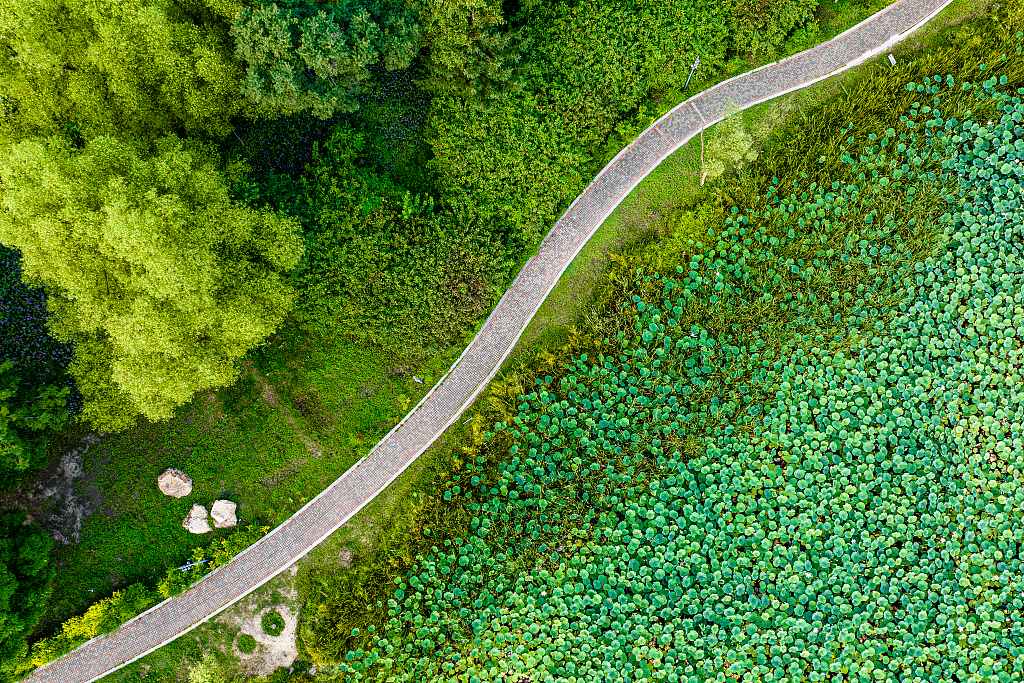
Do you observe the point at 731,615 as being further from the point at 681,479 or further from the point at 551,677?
the point at 551,677

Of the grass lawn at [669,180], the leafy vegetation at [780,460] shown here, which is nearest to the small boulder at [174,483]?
the leafy vegetation at [780,460]

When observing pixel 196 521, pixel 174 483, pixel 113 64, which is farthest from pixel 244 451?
pixel 113 64

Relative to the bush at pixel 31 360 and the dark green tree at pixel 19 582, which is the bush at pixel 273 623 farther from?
the bush at pixel 31 360

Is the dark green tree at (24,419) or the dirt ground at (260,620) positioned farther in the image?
the dirt ground at (260,620)

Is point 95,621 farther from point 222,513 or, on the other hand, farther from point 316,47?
point 316,47

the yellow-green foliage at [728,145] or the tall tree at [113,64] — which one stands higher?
the tall tree at [113,64]

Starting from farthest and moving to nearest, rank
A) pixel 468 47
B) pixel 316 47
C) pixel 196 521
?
pixel 196 521
pixel 468 47
pixel 316 47
